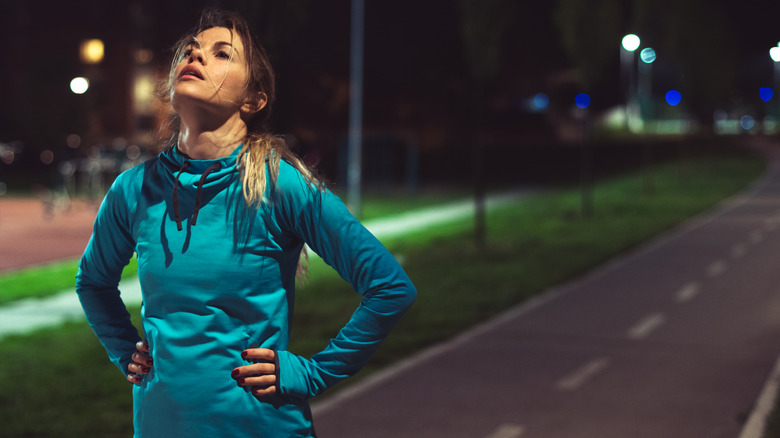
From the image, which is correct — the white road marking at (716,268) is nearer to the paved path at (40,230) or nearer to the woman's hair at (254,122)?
the paved path at (40,230)

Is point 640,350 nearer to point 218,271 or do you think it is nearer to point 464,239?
point 218,271

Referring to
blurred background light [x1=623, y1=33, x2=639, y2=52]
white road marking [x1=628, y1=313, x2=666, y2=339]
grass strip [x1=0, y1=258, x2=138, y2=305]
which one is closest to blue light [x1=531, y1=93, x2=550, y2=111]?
blurred background light [x1=623, y1=33, x2=639, y2=52]

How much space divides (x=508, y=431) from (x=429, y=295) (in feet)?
21.5

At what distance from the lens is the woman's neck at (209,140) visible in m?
2.40

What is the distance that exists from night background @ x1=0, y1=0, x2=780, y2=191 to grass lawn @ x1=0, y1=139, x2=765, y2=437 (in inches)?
93.0

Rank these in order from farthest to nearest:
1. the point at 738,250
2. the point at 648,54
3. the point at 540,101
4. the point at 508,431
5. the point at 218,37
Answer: the point at 540,101
the point at 648,54
the point at 738,250
the point at 508,431
the point at 218,37

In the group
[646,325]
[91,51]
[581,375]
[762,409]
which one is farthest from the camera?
[91,51]

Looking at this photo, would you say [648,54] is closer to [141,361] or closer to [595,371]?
[595,371]

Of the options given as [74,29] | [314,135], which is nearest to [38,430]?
[314,135]

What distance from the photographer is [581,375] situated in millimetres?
8766

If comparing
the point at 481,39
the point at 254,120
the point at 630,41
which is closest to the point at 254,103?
the point at 254,120

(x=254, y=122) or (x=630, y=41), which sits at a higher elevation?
(x=254, y=122)

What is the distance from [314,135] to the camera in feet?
127

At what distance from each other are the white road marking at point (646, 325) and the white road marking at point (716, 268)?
398 cm
